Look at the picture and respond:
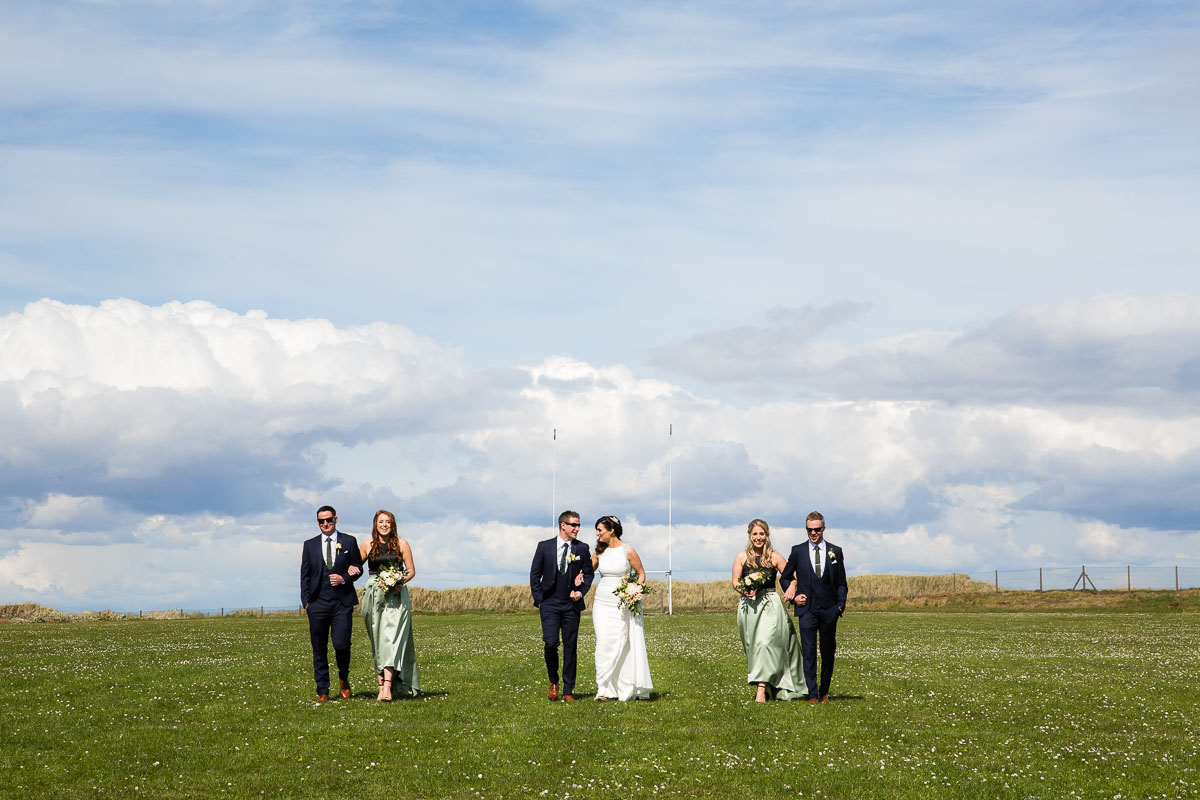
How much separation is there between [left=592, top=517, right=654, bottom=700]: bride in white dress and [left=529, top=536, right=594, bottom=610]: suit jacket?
0.81 ft

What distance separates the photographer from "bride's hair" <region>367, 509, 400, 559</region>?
59.7ft

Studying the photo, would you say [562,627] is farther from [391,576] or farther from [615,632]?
[391,576]

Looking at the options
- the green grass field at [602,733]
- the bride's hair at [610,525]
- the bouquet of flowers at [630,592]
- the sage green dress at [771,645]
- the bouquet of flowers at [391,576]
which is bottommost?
the green grass field at [602,733]

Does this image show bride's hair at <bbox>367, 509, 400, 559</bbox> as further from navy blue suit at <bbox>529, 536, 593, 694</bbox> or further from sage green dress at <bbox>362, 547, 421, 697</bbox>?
navy blue suit at <bbox>529, 536, 593, 694</bbox>

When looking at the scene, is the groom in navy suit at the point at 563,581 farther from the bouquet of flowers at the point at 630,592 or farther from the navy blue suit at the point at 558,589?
the bouquet of flowers at the point at 630,592

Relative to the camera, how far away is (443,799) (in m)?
11.4

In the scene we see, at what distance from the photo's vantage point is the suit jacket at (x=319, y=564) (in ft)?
59.9

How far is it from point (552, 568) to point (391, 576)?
8.62 feet

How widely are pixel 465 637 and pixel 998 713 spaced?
2525 centimetres

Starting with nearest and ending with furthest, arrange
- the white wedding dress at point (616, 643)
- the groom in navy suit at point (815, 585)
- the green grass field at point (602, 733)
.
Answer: the green grass field at point (602, 733) < the groom in navy suit at point (815, 585) < the white wedding dress at point (616, 643)

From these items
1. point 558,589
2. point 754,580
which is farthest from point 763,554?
point 558,589

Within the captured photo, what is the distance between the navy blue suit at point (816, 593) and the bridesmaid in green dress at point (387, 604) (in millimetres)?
6262

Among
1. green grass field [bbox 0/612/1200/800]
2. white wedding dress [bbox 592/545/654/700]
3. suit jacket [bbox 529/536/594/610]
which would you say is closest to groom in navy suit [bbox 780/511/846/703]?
green grass field [bbox 0/612/1200/800]

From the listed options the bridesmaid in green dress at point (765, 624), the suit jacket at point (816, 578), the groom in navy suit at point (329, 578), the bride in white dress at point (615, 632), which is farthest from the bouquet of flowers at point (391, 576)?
the suit jacket at point (816, 578)
